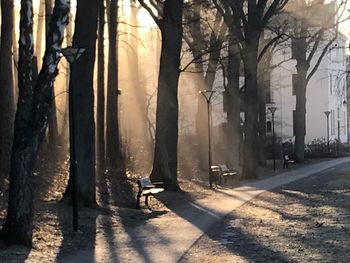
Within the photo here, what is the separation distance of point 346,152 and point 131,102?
22724 mm

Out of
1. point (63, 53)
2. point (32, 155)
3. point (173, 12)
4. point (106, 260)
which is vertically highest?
point (173, 12)

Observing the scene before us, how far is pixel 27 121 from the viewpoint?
10.6 meters

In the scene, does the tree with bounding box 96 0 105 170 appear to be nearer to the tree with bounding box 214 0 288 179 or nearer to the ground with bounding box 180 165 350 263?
the tree with bounding box 214 0 288 179

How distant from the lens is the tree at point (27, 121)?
34.7ft

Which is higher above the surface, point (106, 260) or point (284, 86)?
point (284, 86)

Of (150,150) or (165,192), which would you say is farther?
(150,150)

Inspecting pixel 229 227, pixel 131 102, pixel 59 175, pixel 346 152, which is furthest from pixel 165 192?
pixel 346 152

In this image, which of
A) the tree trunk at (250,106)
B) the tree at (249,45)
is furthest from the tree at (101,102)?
the tree trunk at (250,106)

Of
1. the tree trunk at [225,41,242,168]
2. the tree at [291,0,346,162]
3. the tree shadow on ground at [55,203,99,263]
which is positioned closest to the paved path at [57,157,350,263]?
the tree shadow on ground at [55,203,99,263]

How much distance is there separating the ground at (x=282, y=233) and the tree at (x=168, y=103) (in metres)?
3.39

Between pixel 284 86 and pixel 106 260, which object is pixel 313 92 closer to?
pixel 284 86

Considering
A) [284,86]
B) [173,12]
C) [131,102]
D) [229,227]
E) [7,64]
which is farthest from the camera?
[284,86]

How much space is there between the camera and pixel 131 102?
45.9 m

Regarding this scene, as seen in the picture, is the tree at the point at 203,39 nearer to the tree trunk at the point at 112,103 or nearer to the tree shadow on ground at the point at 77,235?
the tree trunk at the point at 112,103
